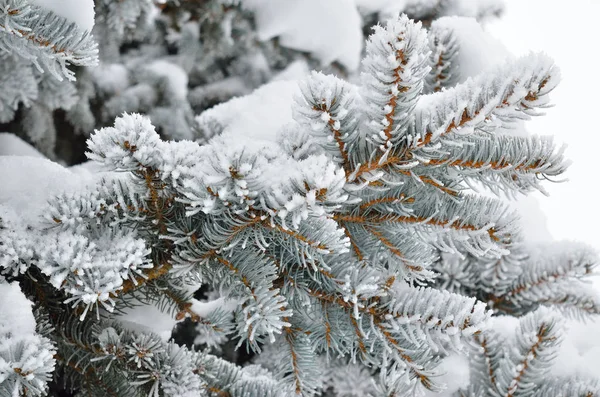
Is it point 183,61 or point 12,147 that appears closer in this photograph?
point 12,147

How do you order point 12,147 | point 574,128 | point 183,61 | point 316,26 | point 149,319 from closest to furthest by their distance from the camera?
point 149,319, point 12,147, point 316,26, point 183,61, point 574,128

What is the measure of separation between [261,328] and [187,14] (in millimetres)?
1691

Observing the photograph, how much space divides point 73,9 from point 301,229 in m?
0.50

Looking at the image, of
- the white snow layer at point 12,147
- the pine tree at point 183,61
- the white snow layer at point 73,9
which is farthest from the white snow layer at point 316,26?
the white snow layer at point 73,9

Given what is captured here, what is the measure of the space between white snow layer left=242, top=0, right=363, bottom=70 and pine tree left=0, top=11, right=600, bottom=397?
1.08m

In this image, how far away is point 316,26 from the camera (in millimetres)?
1900

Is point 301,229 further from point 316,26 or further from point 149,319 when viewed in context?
point 316,26

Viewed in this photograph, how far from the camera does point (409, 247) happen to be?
84cm

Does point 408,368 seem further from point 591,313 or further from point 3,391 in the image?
point 591,313

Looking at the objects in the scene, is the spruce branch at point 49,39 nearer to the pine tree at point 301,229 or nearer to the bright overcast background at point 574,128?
the pine tree at point 301,229

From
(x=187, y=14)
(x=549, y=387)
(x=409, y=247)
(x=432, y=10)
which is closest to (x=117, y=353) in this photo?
(x=409, y=247)

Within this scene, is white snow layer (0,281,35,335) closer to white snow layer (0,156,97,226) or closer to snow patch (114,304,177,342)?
white snow layer (0,156,97,226)

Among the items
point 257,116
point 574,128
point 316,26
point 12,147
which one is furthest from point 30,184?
point 574,128

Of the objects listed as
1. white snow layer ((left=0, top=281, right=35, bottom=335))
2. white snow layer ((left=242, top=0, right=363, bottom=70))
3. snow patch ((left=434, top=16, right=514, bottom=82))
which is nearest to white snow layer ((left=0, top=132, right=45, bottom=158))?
white snow layer ((left=0, top=281, right=35, bottom=335))
